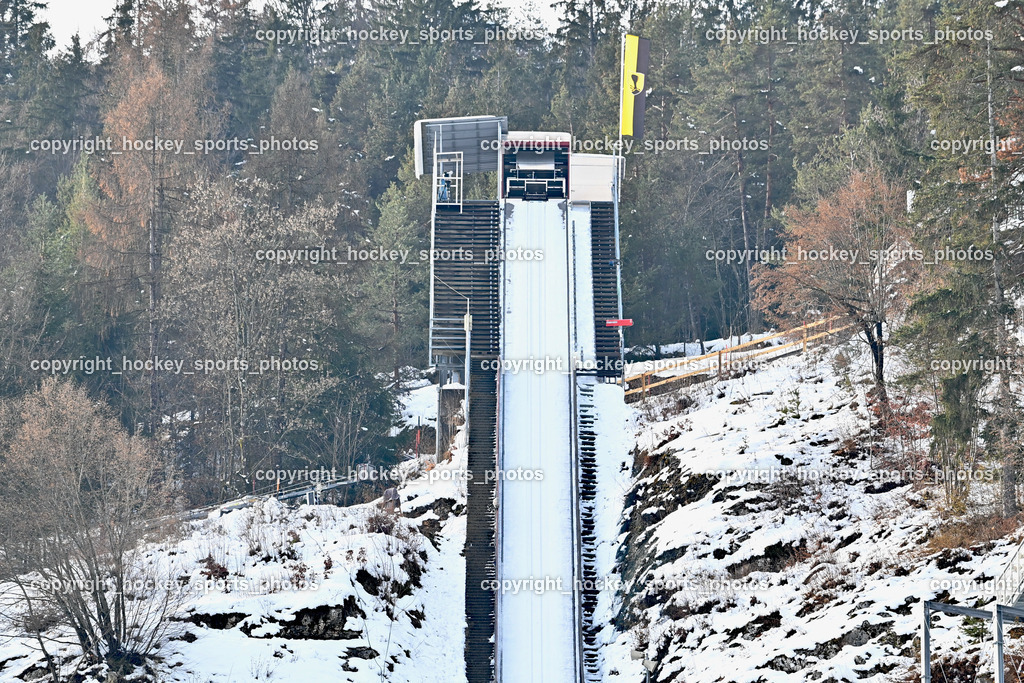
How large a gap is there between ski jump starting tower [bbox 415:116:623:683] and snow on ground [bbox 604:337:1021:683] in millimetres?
1544

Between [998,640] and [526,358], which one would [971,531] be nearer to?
[998,640]

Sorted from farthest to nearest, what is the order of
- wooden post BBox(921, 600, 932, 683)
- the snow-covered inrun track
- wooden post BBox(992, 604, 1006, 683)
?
the snow-covered inrun track, wooden post BBox(921, 600, 932, 683), wooden post BBox(992, 604, 1006, 683)

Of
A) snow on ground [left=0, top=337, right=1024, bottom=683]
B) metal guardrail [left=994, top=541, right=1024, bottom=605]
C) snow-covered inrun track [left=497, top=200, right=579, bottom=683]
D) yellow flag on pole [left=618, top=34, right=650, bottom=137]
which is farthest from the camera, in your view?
yellow flag on pole [left=618, top=34, right=650, bottom=137]

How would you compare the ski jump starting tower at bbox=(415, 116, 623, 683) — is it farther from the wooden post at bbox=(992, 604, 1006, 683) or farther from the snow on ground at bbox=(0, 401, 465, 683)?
the wooden post at bbox=(992, 604, 1006, 683)

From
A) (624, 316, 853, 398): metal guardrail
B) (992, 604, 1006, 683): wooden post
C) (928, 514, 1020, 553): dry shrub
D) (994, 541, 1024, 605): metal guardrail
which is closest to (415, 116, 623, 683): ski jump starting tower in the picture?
(624, 316, 853, 398): metal guardrail

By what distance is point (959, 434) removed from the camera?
81.1ft

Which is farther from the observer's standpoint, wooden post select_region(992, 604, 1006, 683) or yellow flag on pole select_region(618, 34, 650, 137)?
yellow flag on pole select_region(618, 34, 650, 137)

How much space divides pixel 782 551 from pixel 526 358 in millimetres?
12268

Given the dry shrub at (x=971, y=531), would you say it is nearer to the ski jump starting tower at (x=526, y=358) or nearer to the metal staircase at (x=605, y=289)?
the ski jump starting tower at (x=526, y=358)

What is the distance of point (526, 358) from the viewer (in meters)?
Result: 36.4

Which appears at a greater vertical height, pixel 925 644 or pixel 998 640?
pixel 998 640

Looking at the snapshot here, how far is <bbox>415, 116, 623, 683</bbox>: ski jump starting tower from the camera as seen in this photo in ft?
90.1

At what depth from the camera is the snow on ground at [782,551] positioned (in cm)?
2184

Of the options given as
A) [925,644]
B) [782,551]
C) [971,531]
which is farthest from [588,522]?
[925,644]
